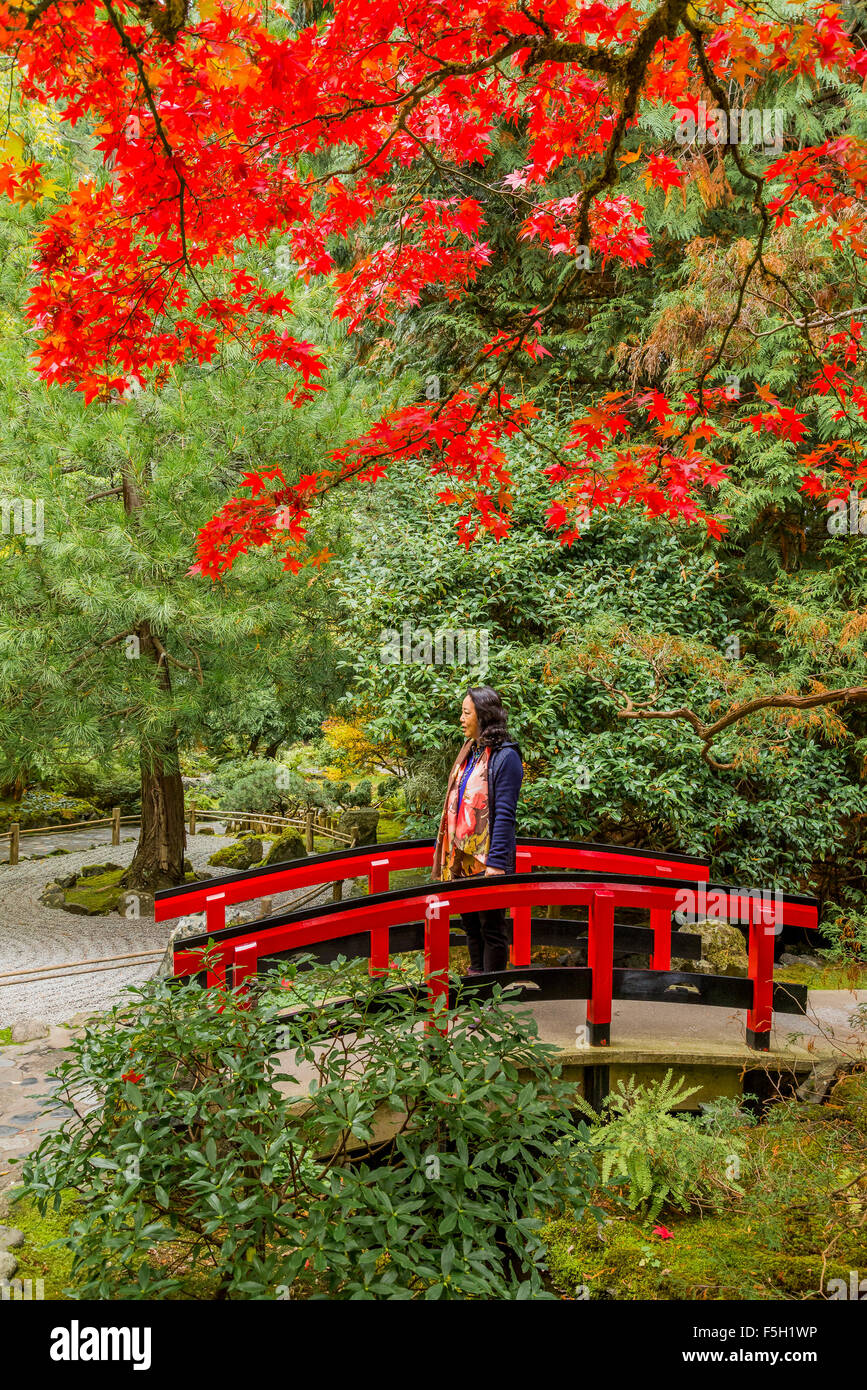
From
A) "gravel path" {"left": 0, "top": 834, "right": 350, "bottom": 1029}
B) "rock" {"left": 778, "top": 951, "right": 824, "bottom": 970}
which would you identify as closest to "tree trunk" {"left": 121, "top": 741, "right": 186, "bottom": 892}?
"gravel path" {"left": 0, "top": 834, "right": 350, "bottom": 1029}

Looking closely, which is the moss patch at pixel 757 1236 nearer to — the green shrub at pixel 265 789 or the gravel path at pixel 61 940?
the gravel path at pixel 61 940

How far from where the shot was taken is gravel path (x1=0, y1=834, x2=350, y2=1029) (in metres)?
6.58

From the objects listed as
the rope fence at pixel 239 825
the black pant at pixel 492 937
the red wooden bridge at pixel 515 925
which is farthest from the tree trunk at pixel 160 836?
the black pant at pixel 492 937

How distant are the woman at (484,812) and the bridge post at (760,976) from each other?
1.18m

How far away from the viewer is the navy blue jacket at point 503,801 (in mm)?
3883

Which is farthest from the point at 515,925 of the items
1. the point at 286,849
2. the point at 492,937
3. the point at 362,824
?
Result: the point at 286,849

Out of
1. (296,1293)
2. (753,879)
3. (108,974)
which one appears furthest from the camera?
(108,974)

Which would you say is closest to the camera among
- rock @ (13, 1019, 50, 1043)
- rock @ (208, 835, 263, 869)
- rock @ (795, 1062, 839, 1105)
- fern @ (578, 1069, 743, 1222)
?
fern @ (578, 1069, 743, 1222)

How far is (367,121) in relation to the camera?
153 inches

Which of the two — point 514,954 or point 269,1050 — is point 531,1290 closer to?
point 269,1050

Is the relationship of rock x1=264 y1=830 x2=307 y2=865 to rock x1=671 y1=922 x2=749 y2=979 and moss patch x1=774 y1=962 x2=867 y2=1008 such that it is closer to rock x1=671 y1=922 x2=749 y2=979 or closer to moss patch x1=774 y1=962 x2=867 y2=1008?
moss patch x1=774 y1=962 x2=867 y2=1008

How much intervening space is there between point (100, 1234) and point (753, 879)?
525cm

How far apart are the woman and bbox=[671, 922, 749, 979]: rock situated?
190 cm
